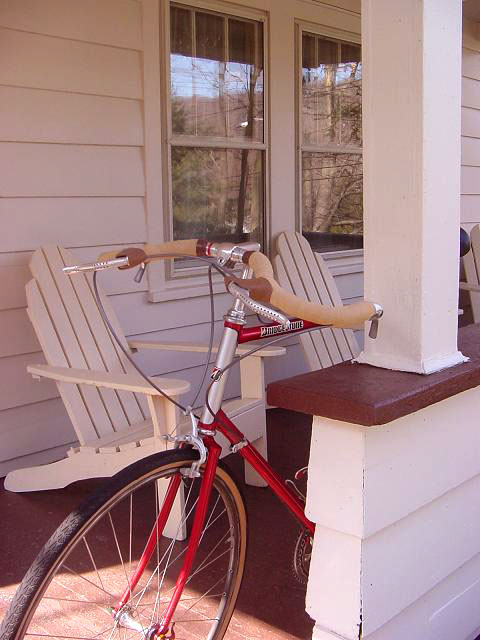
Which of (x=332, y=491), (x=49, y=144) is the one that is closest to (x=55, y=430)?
(x=49, y=144)

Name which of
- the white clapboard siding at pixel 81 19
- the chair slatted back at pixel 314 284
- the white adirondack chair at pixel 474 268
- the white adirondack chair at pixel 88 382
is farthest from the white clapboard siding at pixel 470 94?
the white adirondack chair at pixel 88 382

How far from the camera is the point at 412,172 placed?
1729mm

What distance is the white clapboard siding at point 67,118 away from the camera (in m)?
3.20

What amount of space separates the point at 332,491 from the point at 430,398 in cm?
30

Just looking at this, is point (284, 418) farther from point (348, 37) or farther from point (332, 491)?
point (332, 491)

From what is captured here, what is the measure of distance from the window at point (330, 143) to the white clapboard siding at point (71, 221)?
1245mm

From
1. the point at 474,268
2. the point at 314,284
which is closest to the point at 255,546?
the point at 314,284

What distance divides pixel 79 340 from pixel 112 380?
1.90ft

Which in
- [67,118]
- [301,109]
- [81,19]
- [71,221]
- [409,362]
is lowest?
[409,362]

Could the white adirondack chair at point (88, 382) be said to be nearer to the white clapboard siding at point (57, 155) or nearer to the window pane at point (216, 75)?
the white clapboard siding at point (57, 155)

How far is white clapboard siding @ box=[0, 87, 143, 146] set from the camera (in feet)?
10.5

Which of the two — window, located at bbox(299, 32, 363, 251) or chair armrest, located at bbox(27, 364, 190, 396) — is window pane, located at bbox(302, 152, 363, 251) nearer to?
window, located at bbox(299, 32, 363, 251)

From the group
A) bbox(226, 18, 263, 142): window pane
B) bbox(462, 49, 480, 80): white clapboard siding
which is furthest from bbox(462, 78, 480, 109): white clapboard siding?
bbox(226, 18, 263, 142): window pane

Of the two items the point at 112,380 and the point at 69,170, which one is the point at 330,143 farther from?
the point at 112,380
